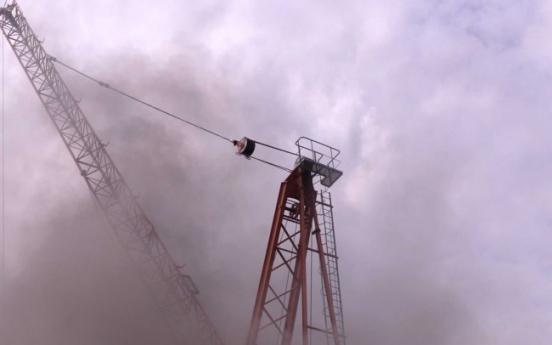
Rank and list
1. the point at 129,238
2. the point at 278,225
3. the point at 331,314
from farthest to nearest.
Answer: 1. the point at 129,238
2. the point at 278,225
3. the point at 331,314

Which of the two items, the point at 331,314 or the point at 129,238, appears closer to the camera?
the point at 331,314

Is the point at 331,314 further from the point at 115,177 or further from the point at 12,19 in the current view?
the point at 12,19

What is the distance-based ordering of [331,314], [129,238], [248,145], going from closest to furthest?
[331,314], [248,145], [129,238]

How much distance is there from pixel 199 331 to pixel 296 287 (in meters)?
14.9

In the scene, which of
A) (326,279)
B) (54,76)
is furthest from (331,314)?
(54,76)

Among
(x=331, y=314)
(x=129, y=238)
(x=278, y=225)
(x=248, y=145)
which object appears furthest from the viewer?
(x=129, y=238)

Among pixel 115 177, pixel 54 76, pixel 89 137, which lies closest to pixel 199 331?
pixel 115 177

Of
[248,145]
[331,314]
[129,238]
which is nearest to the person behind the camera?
[331,314]

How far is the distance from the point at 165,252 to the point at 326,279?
619 inches

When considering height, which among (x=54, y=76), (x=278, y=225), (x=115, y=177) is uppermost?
(x=54, y=76)

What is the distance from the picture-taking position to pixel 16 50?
44.4 m

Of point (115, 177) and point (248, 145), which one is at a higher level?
point (115, 177)

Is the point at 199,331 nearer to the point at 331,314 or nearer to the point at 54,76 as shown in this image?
the point at 331,314

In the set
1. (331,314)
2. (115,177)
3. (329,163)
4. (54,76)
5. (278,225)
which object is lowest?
(331,314)
